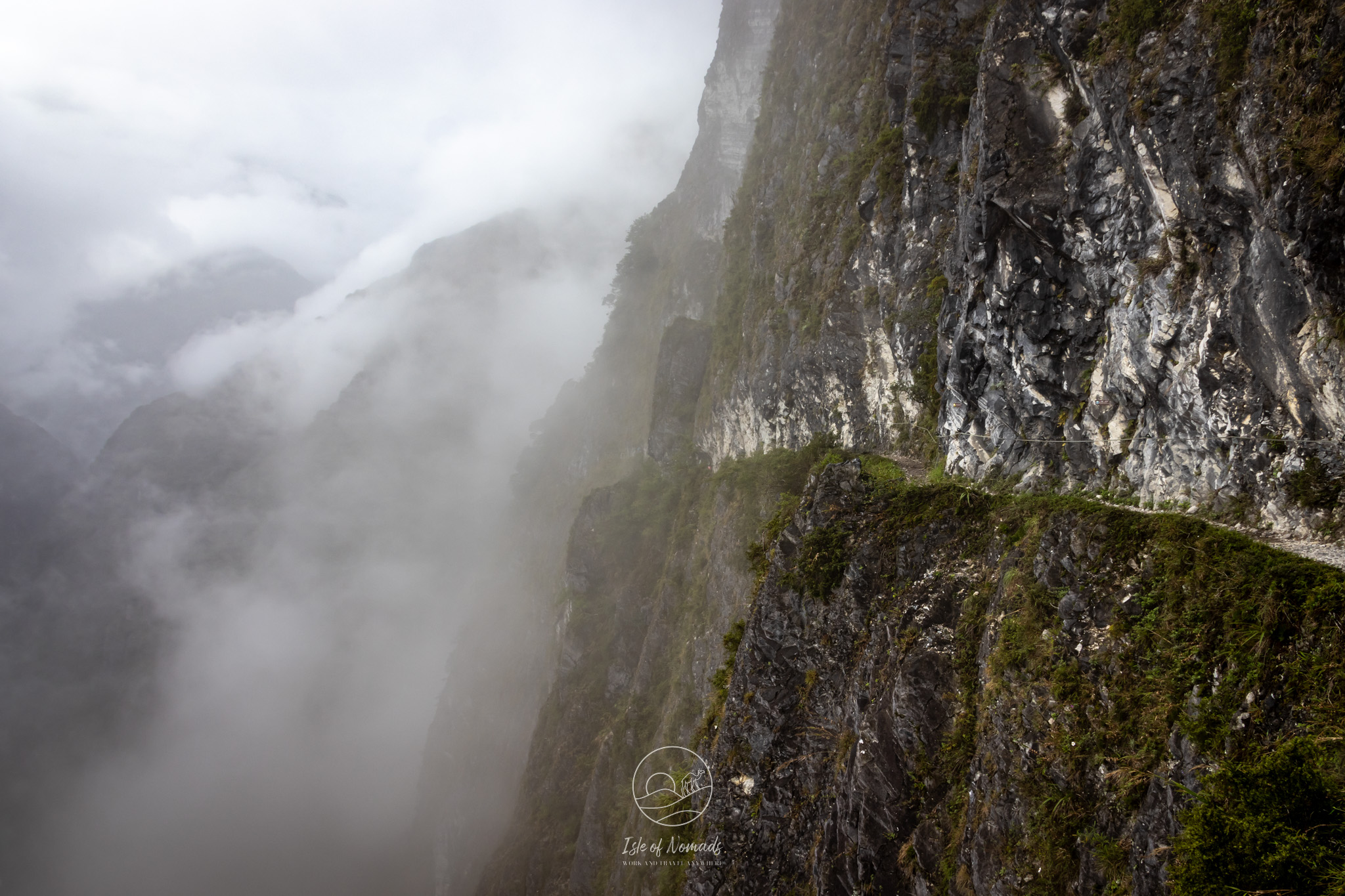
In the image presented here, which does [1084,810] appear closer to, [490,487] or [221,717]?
[490,487]

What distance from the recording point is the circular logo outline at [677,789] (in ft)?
45.6

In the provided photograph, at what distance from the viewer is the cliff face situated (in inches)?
222

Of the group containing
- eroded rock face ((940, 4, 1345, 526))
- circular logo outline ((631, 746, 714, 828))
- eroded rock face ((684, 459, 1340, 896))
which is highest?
eroded rock face ((940, 4, 1345, 526))

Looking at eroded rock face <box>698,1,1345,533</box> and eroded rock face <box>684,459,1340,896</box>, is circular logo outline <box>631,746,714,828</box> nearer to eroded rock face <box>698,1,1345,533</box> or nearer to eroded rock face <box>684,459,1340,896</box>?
eroded rock face <box>684,459,1340,896</box>

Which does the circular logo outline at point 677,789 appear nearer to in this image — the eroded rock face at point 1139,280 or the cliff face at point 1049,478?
the cliff face at point 1049,478

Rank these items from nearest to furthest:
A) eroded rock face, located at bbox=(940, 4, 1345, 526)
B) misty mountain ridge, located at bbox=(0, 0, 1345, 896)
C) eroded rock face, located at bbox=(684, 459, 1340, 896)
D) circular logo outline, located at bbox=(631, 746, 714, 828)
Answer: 1. eroded rock face, located at bbox=(684, 459, 1340, 896)
2. misty mountain ridge, located at bbox=(0, 0, 1345, 896)
3. eroded rock face, located at bbox=(940, 4, 1345, 526)
4. circular logo outline, located at bbox=(631, 746, 714, 828)

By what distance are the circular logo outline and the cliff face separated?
21.9 inches

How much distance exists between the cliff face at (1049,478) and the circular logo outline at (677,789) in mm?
556

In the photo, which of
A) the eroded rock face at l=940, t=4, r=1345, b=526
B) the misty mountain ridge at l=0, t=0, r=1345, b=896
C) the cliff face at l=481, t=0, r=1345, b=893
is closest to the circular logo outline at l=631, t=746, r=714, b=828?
the cliff face at l=481, t=0, r=1345, b=893

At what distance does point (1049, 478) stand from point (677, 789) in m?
13.6

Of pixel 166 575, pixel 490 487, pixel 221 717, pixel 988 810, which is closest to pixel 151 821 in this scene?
pixel 221 717

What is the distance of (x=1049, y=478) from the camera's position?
10.2 m

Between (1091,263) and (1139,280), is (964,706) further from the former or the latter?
(1091,263)

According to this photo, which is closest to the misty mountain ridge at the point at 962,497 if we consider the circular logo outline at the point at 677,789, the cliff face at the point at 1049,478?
the cliff face at the point at 1049,478
